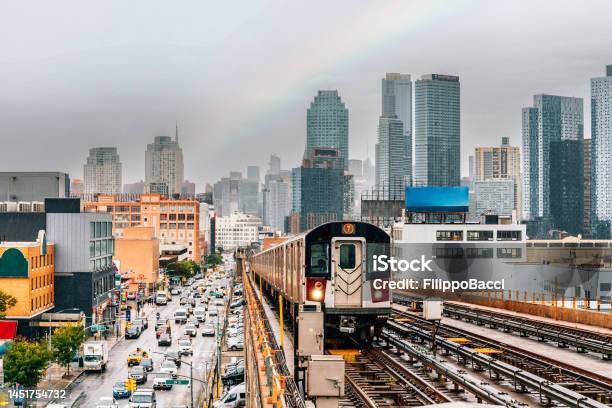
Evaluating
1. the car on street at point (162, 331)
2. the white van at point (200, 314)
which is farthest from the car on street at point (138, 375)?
the white van at point (200, 314)

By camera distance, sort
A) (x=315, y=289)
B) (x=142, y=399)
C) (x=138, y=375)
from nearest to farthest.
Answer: (x=315, y=289)
(x=142, y=399)
(x=138, y=375)

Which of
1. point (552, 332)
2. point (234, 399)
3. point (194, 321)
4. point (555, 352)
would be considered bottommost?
point (194, 321)

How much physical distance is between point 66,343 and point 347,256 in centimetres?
3326

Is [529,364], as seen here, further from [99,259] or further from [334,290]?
[99,259]

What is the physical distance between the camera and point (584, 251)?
336 ft

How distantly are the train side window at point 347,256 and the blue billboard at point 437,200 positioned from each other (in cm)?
6881

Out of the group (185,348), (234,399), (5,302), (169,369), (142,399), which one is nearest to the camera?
(234,399)

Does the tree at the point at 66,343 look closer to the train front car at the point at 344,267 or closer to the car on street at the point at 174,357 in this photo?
the car on street at the point at 174,357

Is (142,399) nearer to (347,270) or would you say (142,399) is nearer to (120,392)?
(120,392)

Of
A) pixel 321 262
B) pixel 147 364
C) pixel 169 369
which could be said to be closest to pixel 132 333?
pixel 147 364

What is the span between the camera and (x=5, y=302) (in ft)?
184

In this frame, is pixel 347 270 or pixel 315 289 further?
pixel 347 270

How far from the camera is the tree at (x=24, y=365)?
4272 cm

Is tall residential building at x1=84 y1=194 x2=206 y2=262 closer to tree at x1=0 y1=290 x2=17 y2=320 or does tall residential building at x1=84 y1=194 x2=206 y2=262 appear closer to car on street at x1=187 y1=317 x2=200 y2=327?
car on street at x1=187 y1=317 x2=200 y2=327
